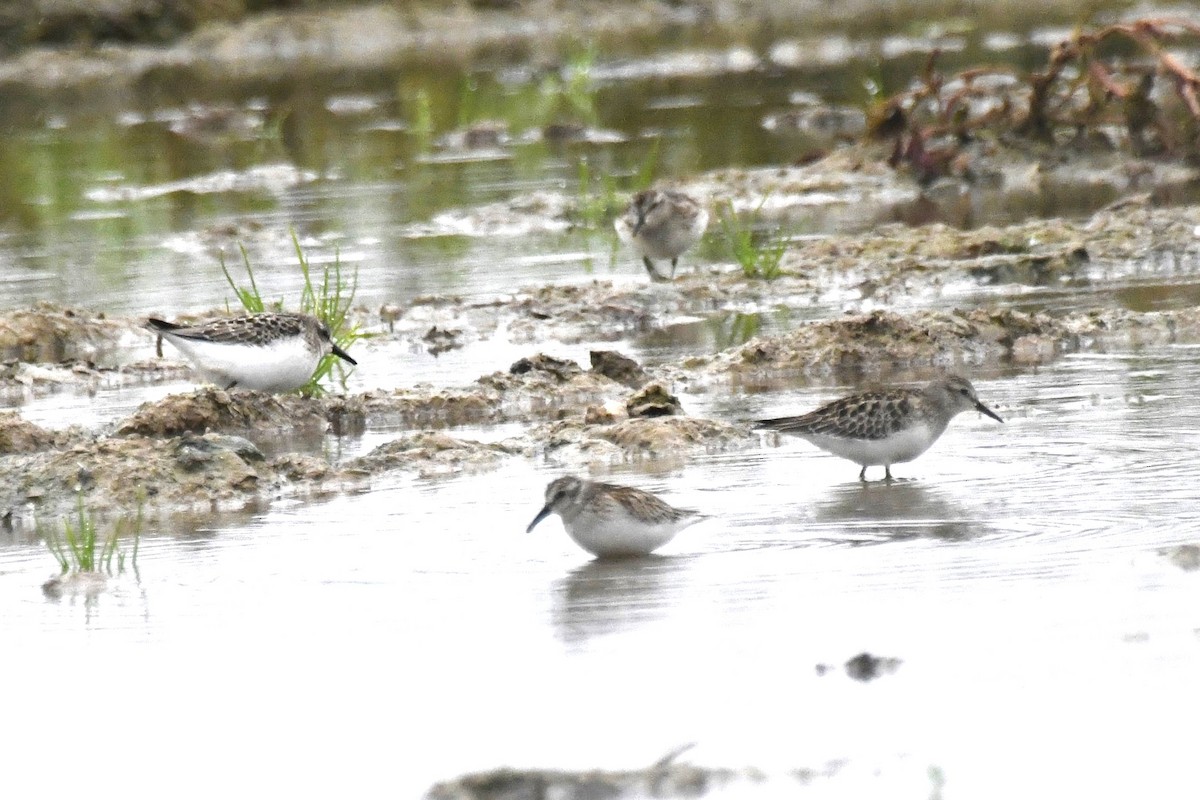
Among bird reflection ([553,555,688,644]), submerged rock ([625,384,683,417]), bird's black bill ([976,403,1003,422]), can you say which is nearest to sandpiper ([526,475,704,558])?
bird reflection ([553,555,688,644])

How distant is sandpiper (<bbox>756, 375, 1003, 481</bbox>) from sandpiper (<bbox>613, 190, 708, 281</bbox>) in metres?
6.20

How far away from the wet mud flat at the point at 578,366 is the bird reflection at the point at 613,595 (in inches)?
75.7

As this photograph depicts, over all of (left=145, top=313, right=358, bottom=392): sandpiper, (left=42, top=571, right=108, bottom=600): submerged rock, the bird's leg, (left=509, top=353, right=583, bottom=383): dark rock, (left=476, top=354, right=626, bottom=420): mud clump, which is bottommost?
(left=42, top=571, right=108, bottom=600): submerged rock

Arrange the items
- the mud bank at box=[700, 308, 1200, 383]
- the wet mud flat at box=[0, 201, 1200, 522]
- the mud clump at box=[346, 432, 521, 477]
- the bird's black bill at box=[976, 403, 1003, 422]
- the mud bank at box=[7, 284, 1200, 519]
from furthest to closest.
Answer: the mud bank at box=[700, 308, 1200, 383] → the mud clump at box=[346, 432, 521, 477] → the bird's black bill at box=[976, 403, 1003, 422] → the wet mud flat at box=[0, 201, 1200, 522] → the mud bank at box=[7, 284, 1200, 519]

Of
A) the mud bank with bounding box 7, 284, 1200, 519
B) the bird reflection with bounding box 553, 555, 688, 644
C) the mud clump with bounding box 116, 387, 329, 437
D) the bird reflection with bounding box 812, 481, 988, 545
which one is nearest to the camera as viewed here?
the bird reflection with bounding box 553, 555, 688, 644

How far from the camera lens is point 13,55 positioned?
1721 inches

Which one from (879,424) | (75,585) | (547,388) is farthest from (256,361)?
(879,424)

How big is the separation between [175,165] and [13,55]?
19.0 metres

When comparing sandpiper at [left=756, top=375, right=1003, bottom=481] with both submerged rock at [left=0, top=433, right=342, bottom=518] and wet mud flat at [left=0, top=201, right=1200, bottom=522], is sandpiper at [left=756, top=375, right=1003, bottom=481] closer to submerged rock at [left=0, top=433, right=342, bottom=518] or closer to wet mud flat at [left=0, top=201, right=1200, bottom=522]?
wet mud flat at [left=0, top=201, right=1200, bottom=522]

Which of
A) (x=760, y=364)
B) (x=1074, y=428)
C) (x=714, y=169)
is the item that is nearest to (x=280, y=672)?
(x=1074, y=428)

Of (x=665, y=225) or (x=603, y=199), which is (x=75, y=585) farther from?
(x=603, y=199)

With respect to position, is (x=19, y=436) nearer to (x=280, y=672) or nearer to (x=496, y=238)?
(x=280, y=672)

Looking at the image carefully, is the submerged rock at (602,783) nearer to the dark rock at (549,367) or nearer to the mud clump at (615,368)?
the dark rock at (549,367)

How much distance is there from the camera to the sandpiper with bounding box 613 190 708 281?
52.0 feet
